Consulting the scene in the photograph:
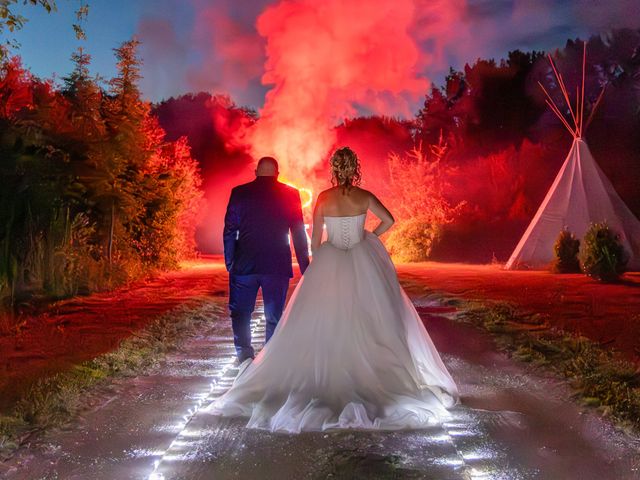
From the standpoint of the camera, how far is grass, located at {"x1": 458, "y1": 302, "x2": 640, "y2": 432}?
7.15 metres

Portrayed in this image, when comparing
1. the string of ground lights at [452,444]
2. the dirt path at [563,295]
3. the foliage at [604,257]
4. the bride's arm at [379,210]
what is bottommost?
the string of ground lights at [452,444]

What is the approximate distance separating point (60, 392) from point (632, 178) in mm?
31500

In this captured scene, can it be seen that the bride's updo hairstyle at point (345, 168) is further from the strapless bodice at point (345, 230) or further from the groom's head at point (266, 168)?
the groom's head at point (266, 168)

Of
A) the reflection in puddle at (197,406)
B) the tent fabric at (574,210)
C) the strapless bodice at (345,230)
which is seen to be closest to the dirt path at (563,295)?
the tent fabric at (574,210)

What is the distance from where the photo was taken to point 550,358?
9.62 m

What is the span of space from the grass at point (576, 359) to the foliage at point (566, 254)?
884cm

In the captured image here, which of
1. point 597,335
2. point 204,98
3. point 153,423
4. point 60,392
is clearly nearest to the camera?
point 153,423

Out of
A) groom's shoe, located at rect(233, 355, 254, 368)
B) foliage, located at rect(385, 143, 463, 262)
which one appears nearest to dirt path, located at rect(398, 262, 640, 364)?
groom's shoe, located at rect(233, 355, 254, 368)

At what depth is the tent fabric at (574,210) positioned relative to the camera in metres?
24.1

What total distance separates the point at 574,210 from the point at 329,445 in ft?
66.9

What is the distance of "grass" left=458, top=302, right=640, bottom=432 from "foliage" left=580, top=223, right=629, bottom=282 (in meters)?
6.34

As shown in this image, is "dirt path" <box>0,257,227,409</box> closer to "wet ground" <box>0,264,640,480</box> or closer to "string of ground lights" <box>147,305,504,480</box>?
"wet ground" <box>0,264,640,480</box>

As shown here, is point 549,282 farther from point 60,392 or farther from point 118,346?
point 60,392

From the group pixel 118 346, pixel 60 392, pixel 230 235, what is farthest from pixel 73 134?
pixel 60 392
